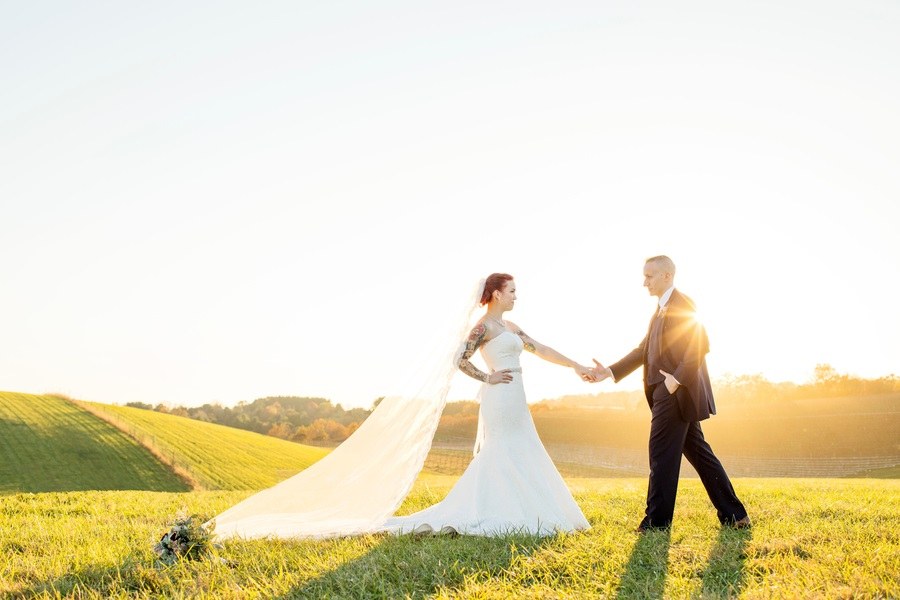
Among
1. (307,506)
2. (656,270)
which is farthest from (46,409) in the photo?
(656,270)

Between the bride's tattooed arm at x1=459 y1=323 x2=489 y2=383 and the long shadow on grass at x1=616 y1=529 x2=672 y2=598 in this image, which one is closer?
the long shadow on grass at x1=616 y1=529 x2=672 y2=598

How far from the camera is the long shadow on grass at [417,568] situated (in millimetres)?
5363

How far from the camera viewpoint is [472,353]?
9031mm

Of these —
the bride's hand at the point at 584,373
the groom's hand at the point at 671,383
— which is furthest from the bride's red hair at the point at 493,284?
the groom's hand at the point at 671,383

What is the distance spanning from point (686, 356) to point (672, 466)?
4.32 ft

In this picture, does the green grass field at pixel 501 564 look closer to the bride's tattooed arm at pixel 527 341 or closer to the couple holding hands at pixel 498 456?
A: the couple holding hands at pixel 498 456

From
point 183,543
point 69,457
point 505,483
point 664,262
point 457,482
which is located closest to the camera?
point 183,543

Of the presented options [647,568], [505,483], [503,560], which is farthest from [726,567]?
[505,483]

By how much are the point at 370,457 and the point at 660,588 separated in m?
4.69

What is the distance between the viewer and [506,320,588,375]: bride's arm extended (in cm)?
952

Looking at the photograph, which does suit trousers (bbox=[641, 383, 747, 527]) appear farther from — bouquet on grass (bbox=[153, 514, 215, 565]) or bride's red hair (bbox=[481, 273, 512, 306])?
bouquet on grass (bbox=[153, 514, 215, 565])

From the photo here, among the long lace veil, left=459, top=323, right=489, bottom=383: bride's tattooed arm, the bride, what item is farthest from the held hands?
the long lace veil

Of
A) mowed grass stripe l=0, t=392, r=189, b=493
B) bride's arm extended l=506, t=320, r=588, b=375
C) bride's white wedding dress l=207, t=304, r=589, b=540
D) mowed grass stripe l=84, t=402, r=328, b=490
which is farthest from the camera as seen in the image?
mowed grass stripe l=84, t=402, r=328, b=490

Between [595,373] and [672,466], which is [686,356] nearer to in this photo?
[672,466]
